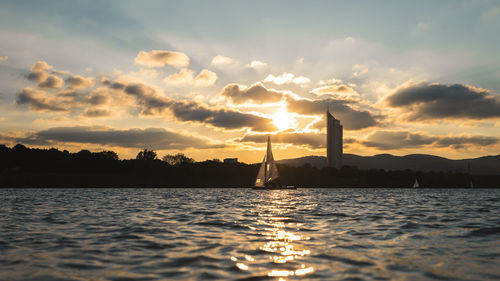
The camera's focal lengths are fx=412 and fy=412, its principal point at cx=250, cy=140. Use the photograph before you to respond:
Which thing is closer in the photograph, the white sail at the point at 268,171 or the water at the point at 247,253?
the water at the point at 247,253

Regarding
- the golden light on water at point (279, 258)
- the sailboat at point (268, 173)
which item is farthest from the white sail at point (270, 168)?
the golden light on water at point (279, 258)

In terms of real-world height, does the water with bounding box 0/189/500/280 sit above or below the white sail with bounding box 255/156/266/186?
below

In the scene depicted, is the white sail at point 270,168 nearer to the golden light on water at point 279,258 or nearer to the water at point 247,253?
the water at point 247,253

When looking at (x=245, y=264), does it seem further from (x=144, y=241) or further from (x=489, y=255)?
(x=489, y=255)

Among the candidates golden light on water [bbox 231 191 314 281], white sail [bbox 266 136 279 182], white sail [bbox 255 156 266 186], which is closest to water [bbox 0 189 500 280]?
golden light on water [bbox 231 191 314 281]

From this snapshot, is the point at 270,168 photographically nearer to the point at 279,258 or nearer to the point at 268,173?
the point at 268,173

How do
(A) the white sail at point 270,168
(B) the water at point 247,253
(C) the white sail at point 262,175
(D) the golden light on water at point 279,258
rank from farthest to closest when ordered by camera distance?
(C) the white sail at point 262,175 < (A) the white sail at point 270,168 < (D) the golden light on water at point 279,258 < (B) the water at point 247,253

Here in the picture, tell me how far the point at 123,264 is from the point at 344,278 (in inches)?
238

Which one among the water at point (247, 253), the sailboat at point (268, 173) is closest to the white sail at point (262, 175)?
the sailboat at point (268, 173)

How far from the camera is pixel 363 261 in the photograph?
12055 millimetres

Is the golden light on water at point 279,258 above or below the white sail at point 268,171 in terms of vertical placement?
below

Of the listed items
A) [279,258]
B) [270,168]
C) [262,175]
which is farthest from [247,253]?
[262,175]

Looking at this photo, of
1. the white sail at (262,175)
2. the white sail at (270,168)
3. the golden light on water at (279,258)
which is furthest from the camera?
the white sail at (262,175)

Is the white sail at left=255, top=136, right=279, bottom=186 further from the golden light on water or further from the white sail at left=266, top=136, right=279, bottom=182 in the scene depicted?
the golden light on water
